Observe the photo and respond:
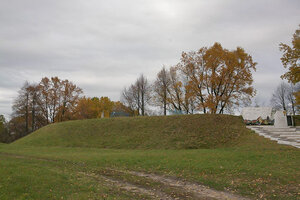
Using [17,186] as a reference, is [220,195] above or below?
below

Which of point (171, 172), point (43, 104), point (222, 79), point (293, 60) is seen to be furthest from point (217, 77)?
point (43, 104)

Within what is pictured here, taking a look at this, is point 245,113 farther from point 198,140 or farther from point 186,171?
point 186,171

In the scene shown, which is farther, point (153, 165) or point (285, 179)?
point (153, 165)

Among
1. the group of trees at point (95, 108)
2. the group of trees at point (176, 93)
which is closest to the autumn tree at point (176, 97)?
the group of trees at point (176, 93)

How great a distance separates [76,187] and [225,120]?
67.5 ft

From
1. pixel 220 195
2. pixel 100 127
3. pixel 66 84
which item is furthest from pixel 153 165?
pixel 66 84

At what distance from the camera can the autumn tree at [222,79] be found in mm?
31281

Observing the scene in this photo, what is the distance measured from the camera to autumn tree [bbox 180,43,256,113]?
103 feet

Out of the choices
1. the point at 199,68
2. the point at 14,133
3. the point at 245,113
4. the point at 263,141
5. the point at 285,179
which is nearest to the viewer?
the point at 285,179

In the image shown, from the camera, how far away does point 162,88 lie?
143 feet

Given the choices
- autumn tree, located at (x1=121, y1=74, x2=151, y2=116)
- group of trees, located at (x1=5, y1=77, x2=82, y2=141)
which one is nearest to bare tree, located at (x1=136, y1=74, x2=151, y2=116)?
autumn tree, located at (x1=121, y1=74, x2=151, y2=116)

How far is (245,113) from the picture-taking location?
31.7 m

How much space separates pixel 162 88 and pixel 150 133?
62.2 feet

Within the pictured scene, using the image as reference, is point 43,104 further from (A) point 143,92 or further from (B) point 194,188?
(B) point 194,188
